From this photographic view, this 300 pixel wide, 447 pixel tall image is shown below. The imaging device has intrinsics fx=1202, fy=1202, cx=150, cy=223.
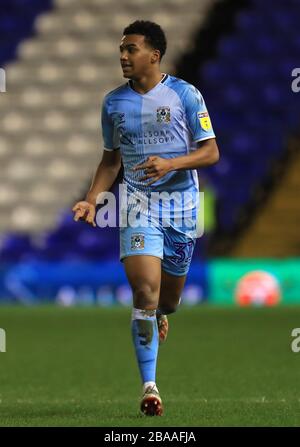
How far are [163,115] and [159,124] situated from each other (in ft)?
0.17

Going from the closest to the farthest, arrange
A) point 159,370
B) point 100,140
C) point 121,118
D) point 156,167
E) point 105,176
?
point 156,167
point 121,118
point 105,176
point 159,370
point 100,140

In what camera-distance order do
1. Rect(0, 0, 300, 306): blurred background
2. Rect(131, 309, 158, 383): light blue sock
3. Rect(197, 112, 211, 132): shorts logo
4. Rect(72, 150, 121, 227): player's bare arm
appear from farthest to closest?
Rect(0, 0, 300, 306): blurred background < Rect(72, 150, 121, 227): player's bare arm < Rect(197, 112, 211, 132): shorts logo < Rect(131, 309, 158, 383): light blue sock

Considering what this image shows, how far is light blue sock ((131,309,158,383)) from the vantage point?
6246mm

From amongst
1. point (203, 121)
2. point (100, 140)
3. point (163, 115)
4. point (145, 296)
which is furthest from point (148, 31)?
point (100, 140)

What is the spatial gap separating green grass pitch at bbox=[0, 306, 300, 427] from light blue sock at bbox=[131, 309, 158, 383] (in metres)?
0.28

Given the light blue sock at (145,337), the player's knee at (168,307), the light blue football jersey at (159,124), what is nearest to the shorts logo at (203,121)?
the light blue football jersey at (159,124)

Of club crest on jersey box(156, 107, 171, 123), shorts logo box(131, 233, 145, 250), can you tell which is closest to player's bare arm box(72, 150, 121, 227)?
shorts logo box(131, 233, 145, 250)

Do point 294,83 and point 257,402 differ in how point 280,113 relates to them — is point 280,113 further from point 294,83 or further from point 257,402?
point 257,402

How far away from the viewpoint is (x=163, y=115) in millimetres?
6367

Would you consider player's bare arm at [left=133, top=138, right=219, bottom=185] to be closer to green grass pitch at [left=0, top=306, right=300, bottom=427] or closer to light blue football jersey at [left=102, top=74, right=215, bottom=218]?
light blue football jersey at [left=102, top=74, right=215, bottom=218]

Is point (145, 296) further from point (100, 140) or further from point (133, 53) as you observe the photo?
point (100, 140)

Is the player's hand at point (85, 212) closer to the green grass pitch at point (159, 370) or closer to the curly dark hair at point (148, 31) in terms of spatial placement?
the curly dark hair at point (148, 31)

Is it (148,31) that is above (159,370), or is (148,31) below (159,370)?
above
